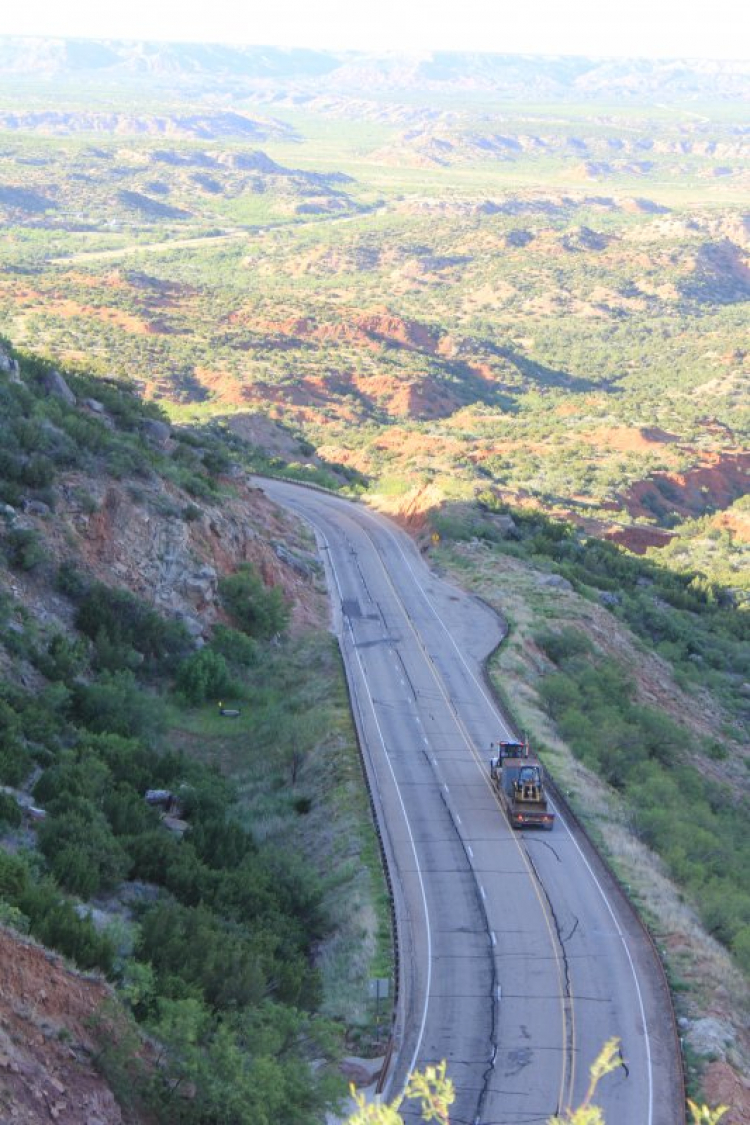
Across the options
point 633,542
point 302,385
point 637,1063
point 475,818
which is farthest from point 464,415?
point 637,1063

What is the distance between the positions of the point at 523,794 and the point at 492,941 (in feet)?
17.0

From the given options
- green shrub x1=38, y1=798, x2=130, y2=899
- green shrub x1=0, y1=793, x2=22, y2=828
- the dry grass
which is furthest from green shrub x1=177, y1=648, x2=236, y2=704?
green shrub x1=0, y1=793, x2=22, y2=828

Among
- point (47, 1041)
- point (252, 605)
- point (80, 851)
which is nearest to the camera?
point (47, 1041)

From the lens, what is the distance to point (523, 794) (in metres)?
26.4

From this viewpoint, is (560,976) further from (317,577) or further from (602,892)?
(317,577)

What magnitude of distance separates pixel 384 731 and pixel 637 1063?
14.3 metres

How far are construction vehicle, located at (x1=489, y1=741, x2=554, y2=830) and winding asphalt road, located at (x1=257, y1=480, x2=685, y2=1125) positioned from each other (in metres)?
0.31

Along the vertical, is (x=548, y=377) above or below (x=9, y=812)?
below

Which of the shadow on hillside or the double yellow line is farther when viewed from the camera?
the shadow on hillside

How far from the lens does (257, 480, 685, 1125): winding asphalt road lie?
17812 millimetres

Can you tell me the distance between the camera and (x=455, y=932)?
71.6ft

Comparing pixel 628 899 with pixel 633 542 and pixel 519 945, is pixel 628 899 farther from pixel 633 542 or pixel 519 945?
pixel 633 542

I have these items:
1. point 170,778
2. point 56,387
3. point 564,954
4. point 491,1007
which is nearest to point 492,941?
point 564,954

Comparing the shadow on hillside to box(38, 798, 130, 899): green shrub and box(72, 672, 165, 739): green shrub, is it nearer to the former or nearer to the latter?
box(72, 672, 165, 739): green shrub
